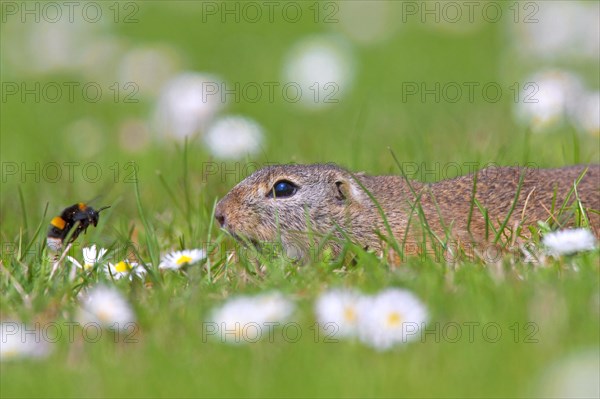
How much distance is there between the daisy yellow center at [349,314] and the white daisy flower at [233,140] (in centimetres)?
363

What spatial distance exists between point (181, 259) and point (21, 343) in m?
1.08

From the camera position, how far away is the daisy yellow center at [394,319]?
11.5 ft

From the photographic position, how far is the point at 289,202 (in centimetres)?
543

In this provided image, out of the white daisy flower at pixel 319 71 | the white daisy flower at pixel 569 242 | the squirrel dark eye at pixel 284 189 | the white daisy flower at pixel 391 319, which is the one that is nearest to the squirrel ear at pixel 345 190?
the squirrel dark eye at pixel 284 189

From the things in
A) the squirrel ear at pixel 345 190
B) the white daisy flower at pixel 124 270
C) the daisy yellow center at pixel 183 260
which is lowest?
the white daisy flower at pixel 124 270

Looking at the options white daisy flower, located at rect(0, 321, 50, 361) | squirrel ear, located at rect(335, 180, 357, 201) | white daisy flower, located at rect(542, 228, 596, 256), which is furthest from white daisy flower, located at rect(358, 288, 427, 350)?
squirrel ear, located at rect(335, 180, 357, 201)

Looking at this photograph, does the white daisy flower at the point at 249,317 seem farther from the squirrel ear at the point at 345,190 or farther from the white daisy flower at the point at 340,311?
the squirrel ear at the point at 345,190

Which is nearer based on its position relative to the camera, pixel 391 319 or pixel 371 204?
pixel 391 319

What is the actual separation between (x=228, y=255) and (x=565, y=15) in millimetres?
6164

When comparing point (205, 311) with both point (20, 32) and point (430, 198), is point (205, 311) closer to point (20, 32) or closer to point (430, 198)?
point (430, 198)

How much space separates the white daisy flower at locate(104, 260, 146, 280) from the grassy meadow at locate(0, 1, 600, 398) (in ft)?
0.20

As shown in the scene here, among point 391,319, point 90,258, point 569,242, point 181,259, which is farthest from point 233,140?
point 391,319

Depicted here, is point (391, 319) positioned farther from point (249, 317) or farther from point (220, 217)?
point (220, 217)

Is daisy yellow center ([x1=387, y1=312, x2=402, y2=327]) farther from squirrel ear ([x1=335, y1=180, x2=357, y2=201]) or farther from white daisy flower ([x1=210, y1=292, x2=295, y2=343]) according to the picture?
squirrel ear ([x1=335, y1=180, x2=357, y2=201])
